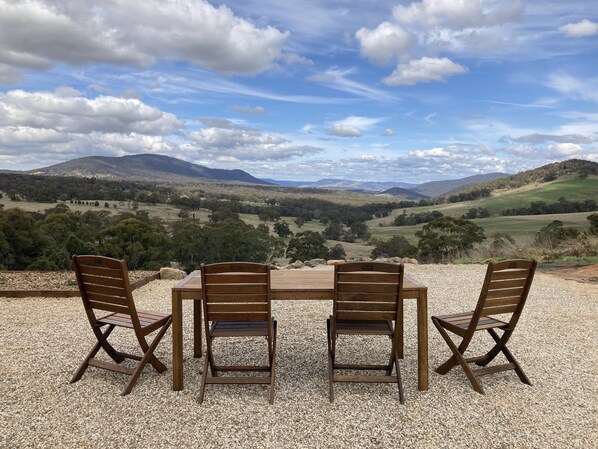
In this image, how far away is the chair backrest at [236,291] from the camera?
4.05 meters

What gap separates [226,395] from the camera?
4.25m

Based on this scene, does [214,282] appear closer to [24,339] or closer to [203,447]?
[203,447]

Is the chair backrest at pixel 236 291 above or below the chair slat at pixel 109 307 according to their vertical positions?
above

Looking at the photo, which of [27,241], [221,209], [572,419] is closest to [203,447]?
[572,419]

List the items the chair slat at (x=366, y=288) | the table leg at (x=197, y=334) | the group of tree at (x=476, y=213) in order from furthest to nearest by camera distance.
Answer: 1. the group of tree at (x=476, y=213)
2. the table leg at (x=197, y=334)
3. the chair slat at (x=366, y=288)

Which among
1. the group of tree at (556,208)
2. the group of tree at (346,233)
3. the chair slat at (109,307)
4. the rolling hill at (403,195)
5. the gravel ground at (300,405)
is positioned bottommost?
the rolling hill at (403,195)

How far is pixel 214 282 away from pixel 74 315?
4.43m

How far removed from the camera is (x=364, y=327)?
14.1 feet

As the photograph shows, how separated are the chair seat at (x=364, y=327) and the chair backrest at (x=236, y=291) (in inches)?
26.0

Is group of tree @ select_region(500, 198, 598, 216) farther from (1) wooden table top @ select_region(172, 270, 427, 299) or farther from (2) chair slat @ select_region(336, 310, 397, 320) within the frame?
(2) chair slat @ select_region(336, 310, 397, 320)

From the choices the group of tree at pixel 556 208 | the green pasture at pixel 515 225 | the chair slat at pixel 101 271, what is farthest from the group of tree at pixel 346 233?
the chair slat at pixel 101 271

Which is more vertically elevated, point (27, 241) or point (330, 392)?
point (330, 392)

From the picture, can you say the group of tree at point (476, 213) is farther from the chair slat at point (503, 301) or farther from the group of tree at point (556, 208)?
the chair slat at point (503, 301)

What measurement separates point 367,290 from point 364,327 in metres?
0.37
